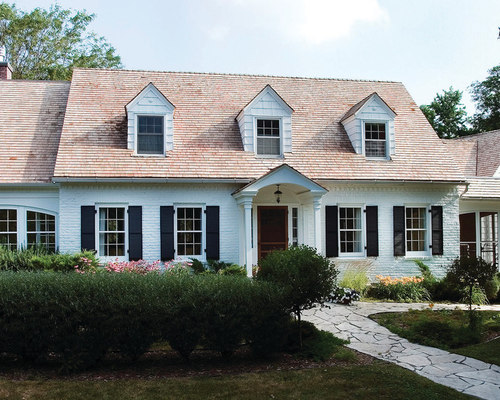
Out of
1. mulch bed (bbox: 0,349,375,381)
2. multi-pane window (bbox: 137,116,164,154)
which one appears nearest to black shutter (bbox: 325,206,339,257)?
multi-pane window (bbox: 137,116,164,154)

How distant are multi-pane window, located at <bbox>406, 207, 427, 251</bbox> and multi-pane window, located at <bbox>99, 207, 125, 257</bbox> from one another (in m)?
9.15

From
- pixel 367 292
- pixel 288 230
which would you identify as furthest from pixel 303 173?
pixel 367 292

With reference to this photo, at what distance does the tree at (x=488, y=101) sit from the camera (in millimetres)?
41969

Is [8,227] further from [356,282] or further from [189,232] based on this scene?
[356,282]

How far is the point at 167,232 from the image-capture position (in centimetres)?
1540

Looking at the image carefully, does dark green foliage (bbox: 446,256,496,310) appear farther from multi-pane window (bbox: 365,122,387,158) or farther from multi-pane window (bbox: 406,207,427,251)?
multi-pane window (bbox: 365,122,387,158)

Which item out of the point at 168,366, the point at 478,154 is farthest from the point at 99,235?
the point at 478,154

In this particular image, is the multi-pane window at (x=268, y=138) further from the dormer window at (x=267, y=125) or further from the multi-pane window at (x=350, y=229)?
the multi-pane window at (x=350, y=229)

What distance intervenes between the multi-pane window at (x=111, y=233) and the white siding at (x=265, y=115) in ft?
15.0

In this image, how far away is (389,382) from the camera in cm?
743

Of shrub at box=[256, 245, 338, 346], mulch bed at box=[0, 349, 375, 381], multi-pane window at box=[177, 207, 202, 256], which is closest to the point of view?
mulch bed at box=[0, 349, 375, 381]

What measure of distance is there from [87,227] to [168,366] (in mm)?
7604

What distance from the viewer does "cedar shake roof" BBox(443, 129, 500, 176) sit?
69.5ft

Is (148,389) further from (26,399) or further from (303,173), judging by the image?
(303,173)
